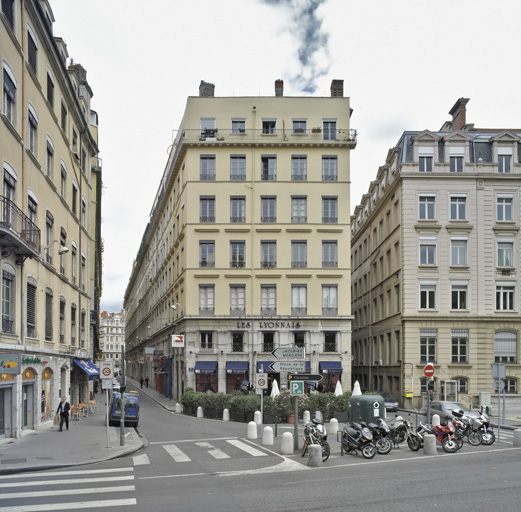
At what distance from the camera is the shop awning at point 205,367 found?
4997cm

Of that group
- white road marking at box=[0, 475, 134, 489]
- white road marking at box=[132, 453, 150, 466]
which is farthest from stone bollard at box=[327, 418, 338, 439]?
white road marking at box=[0, 475, 134, 489]

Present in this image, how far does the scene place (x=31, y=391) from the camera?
93.3ft

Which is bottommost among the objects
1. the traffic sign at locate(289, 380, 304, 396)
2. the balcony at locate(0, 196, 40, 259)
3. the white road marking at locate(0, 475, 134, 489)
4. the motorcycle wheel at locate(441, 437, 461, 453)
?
the motorcycle wheel at locate(441, 437, 461, 453)

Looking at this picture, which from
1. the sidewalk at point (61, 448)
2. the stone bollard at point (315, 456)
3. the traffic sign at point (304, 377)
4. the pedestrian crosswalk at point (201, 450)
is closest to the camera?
the stone bollard at point (315, 456)

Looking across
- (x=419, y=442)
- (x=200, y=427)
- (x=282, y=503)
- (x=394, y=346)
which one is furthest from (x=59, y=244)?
(x=394, y=346)

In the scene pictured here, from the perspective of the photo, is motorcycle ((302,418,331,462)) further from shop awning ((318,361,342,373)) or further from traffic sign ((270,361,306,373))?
shop awning ((318,361,342,373))

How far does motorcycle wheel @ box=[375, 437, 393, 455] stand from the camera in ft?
68.2

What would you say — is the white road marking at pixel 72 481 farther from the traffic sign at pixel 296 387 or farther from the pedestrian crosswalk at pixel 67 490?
the traffic sign at pixel 296 387

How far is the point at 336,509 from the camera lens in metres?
12.4

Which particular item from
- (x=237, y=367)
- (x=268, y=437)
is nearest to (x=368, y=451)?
(x=268, y=437)

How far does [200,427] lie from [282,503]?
1950 centimetres

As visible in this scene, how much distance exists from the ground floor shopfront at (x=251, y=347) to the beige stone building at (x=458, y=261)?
4.91 meters

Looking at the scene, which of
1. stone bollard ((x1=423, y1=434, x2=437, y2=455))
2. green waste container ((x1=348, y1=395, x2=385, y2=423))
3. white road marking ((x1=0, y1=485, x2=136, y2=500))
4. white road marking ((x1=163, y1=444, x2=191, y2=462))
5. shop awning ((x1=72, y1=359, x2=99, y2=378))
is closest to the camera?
white road marking ((x1=0, y1=485, x2=136, y2=500))

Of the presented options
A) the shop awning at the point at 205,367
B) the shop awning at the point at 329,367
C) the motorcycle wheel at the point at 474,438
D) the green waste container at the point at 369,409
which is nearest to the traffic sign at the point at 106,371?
the green waste container at the point at 369,409
